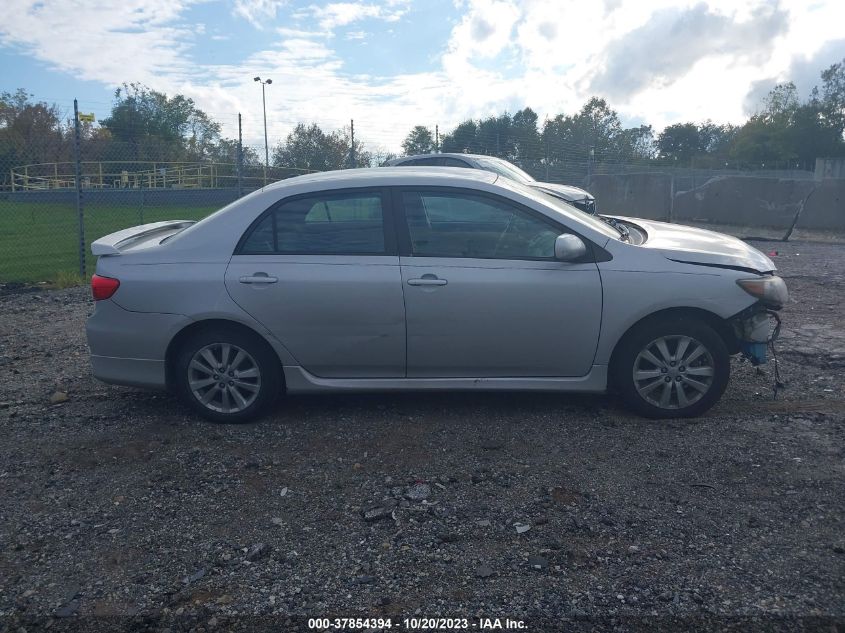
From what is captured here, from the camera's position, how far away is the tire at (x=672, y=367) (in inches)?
193

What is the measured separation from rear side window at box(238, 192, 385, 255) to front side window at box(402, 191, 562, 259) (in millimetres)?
256

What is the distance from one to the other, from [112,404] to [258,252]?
1.71 meters

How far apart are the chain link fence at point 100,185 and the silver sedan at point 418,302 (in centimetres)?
645

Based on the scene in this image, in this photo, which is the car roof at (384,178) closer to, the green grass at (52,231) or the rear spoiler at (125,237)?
the rear spoiler at (125,237)

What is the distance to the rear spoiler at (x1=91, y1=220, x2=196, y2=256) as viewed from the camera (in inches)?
206

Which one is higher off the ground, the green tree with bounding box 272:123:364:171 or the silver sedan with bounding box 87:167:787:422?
the green tree with bounding box 272:123:364:171

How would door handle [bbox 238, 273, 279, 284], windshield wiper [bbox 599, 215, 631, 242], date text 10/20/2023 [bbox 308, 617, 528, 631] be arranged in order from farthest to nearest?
1. windshield wiper [bbox 599, 215, 631, 242]
2. door handle [bbox 238, 273, 279, 284]
3. date text 10/20/2023 [bbox 308, 617, 528, 631]

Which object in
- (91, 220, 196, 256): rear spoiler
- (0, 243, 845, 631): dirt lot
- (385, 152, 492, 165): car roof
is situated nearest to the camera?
(0, 243, 845, 631): dirt lot

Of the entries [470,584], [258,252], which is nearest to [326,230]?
[258,252]

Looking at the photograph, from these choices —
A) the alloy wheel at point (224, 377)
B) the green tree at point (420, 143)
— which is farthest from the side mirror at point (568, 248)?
the green tree at point (420, 143)

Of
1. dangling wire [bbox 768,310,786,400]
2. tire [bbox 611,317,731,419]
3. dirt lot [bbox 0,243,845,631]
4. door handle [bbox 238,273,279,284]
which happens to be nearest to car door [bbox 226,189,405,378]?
door handle [bbox 238,273,279,284]

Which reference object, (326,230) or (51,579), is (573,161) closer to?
(326,230)

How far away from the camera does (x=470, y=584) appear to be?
10.6 feet

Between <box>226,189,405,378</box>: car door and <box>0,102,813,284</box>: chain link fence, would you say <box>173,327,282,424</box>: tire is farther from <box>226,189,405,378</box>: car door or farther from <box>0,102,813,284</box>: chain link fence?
<box>0,102,813,284</box>: chain link fence
